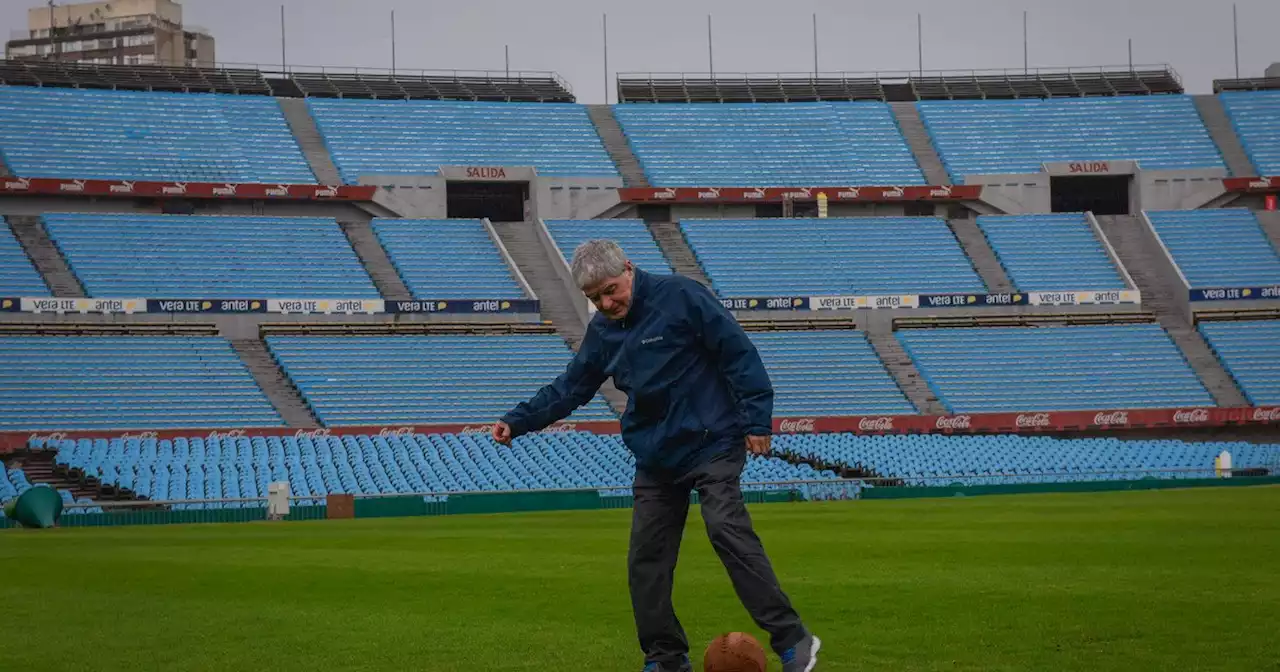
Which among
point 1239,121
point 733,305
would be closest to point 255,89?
point 733,305

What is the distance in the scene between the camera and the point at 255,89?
64.8 metres

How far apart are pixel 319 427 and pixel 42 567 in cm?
2944

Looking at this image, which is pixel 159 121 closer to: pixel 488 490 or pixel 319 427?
pixel 319 427

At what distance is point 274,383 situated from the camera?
163 ft

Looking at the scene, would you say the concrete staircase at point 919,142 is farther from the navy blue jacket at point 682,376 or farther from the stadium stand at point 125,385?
the navy blue jacket at point 682,376

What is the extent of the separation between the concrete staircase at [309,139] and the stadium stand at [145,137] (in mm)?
405

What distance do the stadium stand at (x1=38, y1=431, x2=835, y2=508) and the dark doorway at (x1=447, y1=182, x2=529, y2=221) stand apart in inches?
839

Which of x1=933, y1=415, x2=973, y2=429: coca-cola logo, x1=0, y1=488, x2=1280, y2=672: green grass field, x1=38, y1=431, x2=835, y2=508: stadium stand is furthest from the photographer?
x1=933, y1=415, x2=973, y2=429: coca-cola logo

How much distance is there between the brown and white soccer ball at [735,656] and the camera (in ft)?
24.9

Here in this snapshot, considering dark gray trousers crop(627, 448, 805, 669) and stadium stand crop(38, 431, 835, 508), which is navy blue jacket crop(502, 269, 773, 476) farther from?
stadium stand crop(38, 431, 835, 508)

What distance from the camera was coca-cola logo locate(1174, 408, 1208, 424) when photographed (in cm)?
5106

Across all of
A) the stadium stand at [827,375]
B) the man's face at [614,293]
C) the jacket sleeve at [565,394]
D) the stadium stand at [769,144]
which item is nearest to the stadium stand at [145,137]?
the stadium stand at [769,144]

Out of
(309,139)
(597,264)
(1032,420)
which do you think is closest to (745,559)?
(597,264)

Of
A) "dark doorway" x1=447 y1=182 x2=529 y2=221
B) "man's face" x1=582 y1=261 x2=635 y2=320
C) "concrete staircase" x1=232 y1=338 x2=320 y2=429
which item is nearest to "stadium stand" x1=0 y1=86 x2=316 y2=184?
"dark doorway" x1=447 y1=182 x2=529 y2=221
